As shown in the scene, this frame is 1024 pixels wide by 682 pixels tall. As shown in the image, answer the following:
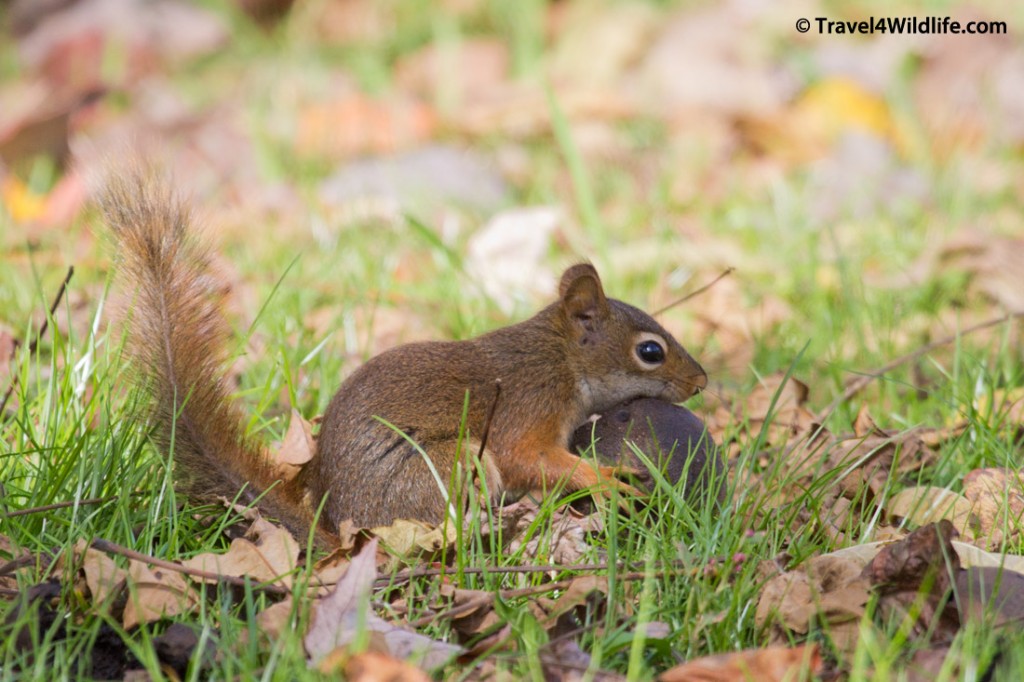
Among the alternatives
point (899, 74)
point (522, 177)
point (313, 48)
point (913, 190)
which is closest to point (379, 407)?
point (522, 177)

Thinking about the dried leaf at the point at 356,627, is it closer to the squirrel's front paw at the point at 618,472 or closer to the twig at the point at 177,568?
the twig at the point at 177,568

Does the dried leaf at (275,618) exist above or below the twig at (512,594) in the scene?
above

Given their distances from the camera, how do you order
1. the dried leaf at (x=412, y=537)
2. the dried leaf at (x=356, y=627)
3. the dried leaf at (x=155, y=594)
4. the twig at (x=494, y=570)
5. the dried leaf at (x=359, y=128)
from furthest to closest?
1. the dried leaf at (x=359, y=128)
2. the dried leaf at (x=412, y=537)
3. the twig at (x=494, y=570)
4. the dried leaf at (x=155, y=594)
5. the dried leaf at (x=356, y=627)

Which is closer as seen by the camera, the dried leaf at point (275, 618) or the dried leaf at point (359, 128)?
the dried leaf at point (275, 618)

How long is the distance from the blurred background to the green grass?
0.02m

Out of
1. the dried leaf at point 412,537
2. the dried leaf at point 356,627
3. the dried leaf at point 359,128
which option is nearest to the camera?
the dried leaf at point 356,627

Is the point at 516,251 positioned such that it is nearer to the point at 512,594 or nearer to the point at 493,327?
the point at 493,327

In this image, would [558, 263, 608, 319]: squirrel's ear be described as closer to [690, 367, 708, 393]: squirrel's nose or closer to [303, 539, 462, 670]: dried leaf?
[690, 367, 708, 393]: squirrel's nose

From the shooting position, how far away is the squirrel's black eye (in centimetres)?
292

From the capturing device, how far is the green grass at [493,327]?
6.47 feet

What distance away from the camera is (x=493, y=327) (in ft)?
12.6

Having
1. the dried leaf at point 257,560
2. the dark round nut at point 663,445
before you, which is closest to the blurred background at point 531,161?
the dark round nut at point 663,445

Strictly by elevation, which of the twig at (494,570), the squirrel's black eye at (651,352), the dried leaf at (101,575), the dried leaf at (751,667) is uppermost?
the squirrel's black eye at (651,352)

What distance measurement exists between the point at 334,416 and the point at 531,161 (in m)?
3.61
